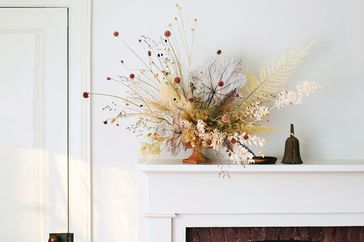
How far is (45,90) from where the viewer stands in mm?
2479

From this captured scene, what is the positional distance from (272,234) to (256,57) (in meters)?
0.83

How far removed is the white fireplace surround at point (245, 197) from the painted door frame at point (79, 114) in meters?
0.34

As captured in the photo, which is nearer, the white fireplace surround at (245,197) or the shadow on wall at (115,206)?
the white fireplace surround at (245,197)

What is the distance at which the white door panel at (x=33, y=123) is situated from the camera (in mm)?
2469

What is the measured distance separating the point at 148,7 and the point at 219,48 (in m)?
0.39

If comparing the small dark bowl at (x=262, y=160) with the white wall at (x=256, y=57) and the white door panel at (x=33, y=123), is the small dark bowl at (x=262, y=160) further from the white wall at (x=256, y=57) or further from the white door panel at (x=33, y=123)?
the white door panel at (x=33, y=123)

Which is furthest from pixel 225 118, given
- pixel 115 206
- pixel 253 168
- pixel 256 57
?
pixel 115 206

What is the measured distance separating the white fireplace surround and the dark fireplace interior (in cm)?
4

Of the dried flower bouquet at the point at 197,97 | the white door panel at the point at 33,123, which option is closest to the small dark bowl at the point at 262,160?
the dried flower bouquet at the point at 197,97

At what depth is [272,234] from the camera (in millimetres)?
2277

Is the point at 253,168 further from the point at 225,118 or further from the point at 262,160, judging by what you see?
the point at 225,118

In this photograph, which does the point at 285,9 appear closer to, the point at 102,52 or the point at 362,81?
the point at 362,81

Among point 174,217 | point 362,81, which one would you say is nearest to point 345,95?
point 362,81

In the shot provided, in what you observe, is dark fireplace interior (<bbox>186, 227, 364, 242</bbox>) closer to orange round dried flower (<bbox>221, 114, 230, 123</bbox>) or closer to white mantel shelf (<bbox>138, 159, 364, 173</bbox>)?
white mantel shelf (<bbox>138, 159, 364, 173</bbox>)
